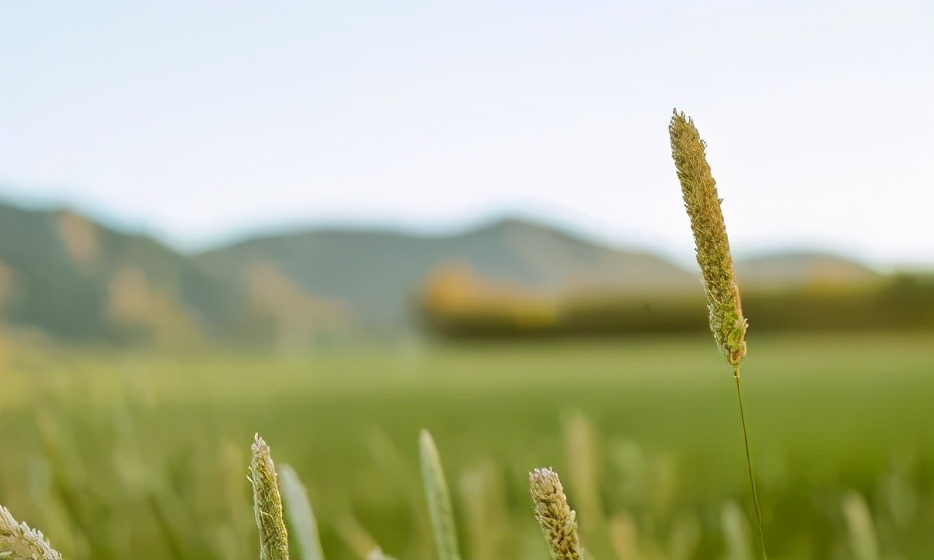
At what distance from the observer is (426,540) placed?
1323 millimetres

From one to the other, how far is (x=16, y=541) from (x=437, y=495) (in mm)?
286

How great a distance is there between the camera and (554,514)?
47 cm

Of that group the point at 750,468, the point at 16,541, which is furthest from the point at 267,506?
the point at 750,468

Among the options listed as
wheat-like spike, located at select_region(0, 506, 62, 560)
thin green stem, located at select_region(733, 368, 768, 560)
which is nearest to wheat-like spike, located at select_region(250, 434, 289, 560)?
wheat-like spike, located at select_region(0, 506, 62, 560)

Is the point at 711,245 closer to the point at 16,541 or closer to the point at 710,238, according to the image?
the point at 710,238

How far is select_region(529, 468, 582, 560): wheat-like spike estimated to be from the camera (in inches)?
18.3

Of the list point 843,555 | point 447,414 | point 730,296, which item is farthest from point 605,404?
point 730,296

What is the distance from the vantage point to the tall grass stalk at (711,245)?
22.9 inches

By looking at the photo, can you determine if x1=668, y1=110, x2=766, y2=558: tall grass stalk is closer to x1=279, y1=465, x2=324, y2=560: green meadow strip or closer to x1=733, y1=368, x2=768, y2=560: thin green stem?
x1=733, y1=368, x2=768, y2=560: thin green stem

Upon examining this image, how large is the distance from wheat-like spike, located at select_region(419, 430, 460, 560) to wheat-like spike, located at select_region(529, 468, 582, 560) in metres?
0.17

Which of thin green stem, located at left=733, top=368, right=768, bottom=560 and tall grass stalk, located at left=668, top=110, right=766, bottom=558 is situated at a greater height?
tall grass stalk, located at left=668, top=110, right=766, bottom=558

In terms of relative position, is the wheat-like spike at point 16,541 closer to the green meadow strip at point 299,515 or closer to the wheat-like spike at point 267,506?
the wheat-like spike at point 267,506

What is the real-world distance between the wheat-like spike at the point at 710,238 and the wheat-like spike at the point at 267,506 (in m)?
0.31

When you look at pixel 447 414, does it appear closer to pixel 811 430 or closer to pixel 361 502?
pixel 811 430
